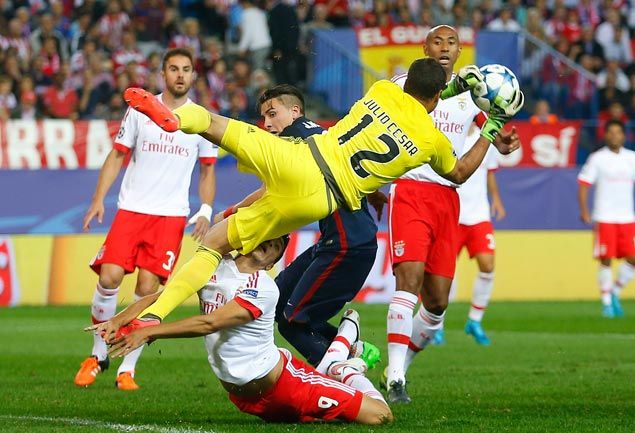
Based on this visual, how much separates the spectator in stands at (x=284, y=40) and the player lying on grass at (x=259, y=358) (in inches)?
550

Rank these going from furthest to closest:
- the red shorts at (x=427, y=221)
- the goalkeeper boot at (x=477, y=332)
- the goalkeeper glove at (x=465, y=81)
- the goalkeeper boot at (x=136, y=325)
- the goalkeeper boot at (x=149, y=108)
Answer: the goalkeeper boot at (x=477, y=332) → the red shorts at (x=427, y=221) → the goalkeeper glove at (x=465, y=81) → the goalkeeper boot at (x=149, y=108) → the goalkeeper boot at (x=136, y=325)

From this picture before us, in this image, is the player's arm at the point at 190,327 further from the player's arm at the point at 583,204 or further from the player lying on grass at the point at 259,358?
the player's arm at the point at 583,204

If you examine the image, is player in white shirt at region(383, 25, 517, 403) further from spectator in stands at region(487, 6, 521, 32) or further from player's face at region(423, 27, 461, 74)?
spectator in stands at region(487, 6, 521, 32)

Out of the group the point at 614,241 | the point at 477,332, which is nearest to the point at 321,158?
the point at 477,332

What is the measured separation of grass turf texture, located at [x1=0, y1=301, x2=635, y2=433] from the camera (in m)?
8.23

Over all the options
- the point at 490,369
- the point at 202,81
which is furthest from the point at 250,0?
the point at 490,369

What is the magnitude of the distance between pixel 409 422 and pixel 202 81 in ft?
50.4

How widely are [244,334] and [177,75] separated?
3.47 meters

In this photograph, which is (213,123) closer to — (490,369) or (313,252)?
(313,252)

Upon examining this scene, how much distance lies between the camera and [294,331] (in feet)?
30.7

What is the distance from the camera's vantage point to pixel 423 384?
35.5ft

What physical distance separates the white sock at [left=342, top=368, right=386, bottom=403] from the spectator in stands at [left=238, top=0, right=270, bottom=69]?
644 inches

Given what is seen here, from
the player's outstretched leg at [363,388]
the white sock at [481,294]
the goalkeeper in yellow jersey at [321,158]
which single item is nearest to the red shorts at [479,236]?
the white sock at [481,294]

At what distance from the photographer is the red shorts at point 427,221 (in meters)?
9.92
